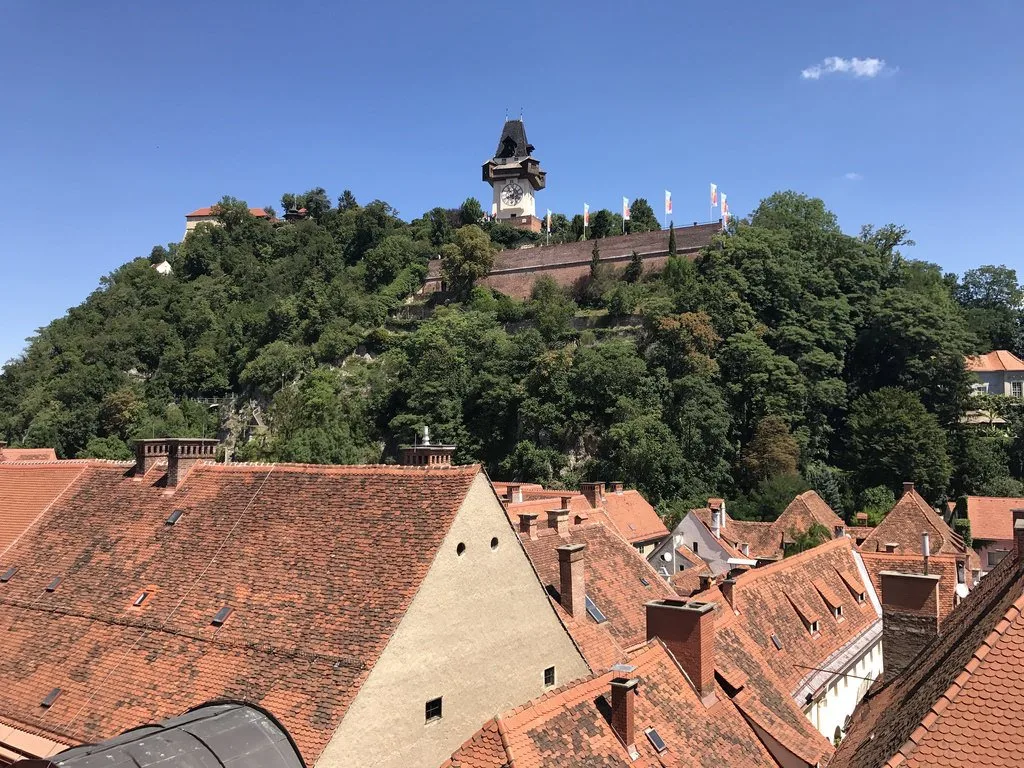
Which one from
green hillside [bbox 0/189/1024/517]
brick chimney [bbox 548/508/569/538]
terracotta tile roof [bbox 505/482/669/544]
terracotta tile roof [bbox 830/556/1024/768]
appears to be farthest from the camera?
green hillside [bbox 0/189/1024/517]

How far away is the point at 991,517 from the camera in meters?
42.2

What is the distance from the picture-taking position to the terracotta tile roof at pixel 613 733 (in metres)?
9.69

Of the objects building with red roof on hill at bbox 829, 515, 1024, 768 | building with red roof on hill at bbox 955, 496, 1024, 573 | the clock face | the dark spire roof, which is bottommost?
building with red roof on hill at bbox 955, 496, 1024, 573

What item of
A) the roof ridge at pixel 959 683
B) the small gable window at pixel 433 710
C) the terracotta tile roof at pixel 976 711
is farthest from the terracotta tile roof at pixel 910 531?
the roof ridge at pixel 959 683

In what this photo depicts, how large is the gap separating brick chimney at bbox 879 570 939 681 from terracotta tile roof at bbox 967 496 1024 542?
108ft

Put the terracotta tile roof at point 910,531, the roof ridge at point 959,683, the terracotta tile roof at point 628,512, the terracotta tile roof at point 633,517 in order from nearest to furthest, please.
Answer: the roof ridge at point 959,683 → the terracotta tile roof at point 910,531 → the terracotta tile roof at point 628,512 → the terracotta tile roof at point 633,517

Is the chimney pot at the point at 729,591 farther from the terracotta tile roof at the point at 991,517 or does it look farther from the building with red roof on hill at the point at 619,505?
the terracotta tile roof at the point at 991,517

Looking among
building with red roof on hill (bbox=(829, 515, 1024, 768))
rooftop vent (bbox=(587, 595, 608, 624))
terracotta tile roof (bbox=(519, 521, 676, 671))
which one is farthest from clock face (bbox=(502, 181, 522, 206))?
building with red roof on hill (bbox=(829, 515, 1024, 768))

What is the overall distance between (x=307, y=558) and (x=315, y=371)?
202 feet

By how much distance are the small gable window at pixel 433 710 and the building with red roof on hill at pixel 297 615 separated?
0.02 metres

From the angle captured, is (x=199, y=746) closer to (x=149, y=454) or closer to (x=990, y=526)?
(x=149, y=454)

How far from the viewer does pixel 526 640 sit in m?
12.6

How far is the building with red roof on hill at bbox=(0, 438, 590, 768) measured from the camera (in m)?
9.84

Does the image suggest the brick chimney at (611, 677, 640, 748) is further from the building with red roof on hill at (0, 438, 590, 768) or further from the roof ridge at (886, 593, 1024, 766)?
the roof ridge at (886, 593, 1024, 766)
